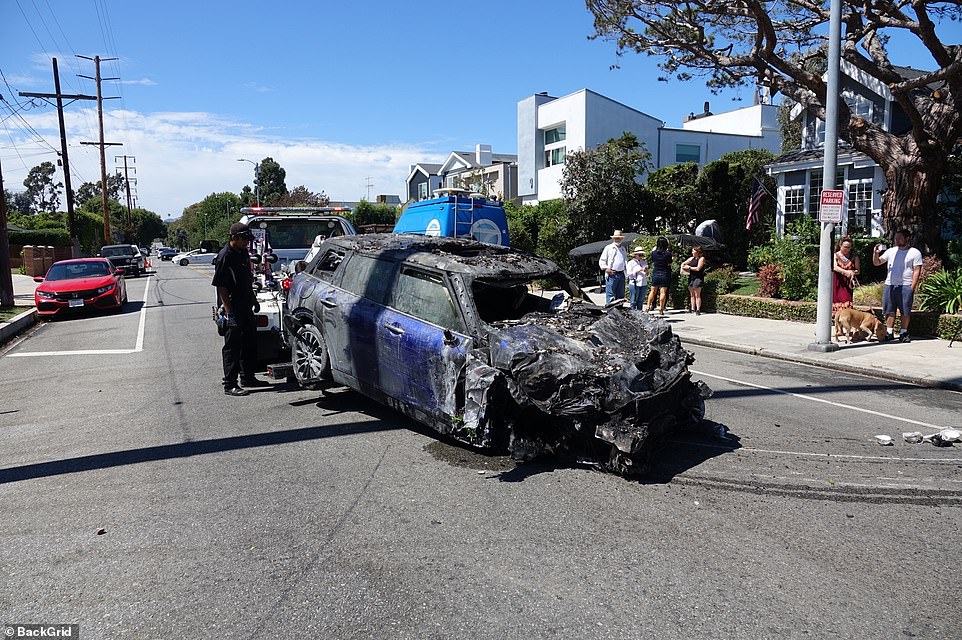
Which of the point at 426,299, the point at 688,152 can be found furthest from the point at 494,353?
the point at 688,152

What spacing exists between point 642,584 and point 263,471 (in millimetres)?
3058

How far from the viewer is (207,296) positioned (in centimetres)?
2241

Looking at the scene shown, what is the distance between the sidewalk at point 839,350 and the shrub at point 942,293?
29.4 inches

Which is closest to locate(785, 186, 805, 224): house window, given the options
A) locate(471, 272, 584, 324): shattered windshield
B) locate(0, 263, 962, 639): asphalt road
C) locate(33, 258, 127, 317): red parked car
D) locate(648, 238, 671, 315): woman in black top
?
locate(648, 238, 671, 315): woman in black top

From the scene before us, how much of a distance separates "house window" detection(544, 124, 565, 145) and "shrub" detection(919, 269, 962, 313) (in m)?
29.3

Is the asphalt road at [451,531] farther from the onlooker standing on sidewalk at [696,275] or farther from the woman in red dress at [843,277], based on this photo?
the onlooker standing on sidewalk at [696,275]

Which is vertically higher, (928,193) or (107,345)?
(928,193)

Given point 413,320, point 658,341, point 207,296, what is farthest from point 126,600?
point 207,296

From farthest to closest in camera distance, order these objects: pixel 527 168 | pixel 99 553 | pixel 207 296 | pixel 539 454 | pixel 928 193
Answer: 1. pixel 527 168
2. pixel 207 296
3. pixel 928 193
4. pixel 539 454
5. pixel 99 553

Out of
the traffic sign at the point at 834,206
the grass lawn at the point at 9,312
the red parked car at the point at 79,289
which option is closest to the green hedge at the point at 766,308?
the traffic sign at the point at 834,206

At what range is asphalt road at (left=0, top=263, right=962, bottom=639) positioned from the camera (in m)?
3.26

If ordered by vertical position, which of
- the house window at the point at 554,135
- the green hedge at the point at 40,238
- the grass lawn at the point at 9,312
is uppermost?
the house window at the point at 554,135

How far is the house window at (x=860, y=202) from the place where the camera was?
2166cm

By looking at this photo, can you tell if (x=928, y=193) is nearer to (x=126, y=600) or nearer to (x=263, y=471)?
(x=263, y=471)
